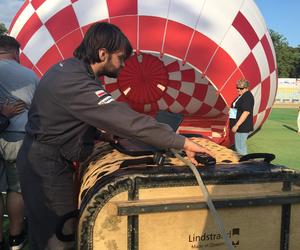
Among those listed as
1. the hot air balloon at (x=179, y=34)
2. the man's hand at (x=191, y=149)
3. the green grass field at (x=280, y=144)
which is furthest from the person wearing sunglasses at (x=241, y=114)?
the man's hand at (x=191, y=149)

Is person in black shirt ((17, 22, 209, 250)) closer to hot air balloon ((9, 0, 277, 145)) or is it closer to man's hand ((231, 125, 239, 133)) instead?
hot air balloon ((9, 0, 277, 145))

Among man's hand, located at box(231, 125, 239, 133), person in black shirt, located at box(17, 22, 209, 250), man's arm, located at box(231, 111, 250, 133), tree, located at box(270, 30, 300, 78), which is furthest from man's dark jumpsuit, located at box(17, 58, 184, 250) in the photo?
tree, located at box(270, 30, 300, 78)

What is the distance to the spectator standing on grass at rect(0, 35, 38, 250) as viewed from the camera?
2535 mm

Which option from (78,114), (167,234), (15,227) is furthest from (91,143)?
(15,227)

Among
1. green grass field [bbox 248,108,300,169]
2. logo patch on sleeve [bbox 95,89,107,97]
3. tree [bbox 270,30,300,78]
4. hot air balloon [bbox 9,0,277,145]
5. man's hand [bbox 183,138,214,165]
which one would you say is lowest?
green grass field [bbox 248,108,300,169]

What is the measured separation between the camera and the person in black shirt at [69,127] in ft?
4.83

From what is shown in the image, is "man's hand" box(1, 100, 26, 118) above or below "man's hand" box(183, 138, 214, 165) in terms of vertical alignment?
above

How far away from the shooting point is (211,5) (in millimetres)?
4527

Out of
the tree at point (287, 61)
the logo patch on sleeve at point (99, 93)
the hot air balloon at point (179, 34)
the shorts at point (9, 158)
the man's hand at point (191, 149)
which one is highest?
the tree at point (287, 61)

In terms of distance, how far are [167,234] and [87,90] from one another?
56 cm

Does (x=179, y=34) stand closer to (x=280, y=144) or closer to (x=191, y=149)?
(x=191, y=149)

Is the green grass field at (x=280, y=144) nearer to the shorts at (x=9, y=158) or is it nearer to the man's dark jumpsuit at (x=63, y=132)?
the shorts at (x=9, y=158)

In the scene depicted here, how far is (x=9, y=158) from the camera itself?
255 centimetres

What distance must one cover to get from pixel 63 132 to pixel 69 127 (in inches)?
1.2
